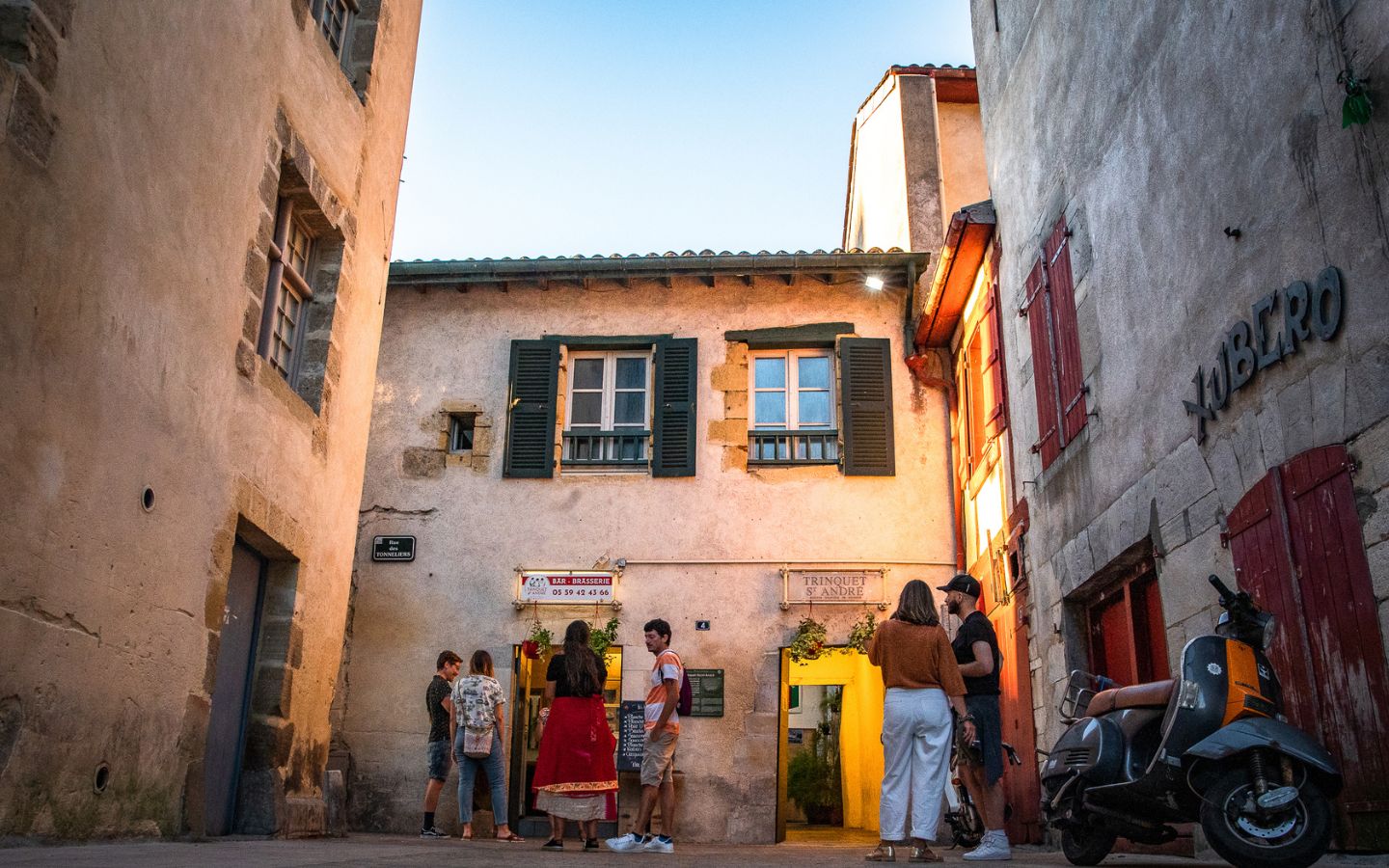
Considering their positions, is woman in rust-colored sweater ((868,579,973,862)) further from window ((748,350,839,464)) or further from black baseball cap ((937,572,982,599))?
window ((748,350,839,464))

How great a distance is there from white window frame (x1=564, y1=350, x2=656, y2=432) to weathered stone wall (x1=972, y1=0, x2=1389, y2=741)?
14.2 ft

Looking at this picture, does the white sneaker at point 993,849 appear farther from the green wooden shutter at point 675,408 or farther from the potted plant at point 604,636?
the green wooden shutter at point 675,408

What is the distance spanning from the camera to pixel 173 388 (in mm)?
5941

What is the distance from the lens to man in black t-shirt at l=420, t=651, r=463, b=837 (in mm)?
9453

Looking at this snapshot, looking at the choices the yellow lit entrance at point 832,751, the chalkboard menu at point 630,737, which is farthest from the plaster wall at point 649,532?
the yellow lit entrance at point 832,751

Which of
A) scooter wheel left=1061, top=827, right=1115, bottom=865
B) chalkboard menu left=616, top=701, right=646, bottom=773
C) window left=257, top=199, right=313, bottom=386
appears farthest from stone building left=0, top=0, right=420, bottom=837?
scooter wheel left=1061, top=827, right=1115, bottom=865

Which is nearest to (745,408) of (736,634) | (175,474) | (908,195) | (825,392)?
(825,392)

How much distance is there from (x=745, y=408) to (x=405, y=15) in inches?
200

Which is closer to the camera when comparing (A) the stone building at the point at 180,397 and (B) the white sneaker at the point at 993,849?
(A) the stone building at the point at 180,397

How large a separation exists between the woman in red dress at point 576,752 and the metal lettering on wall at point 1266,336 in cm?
373

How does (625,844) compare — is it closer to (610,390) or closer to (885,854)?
(885,854)

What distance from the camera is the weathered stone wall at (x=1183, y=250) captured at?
4562mm

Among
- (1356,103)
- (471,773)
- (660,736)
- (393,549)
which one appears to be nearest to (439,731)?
(471,773)

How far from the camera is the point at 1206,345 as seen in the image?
5.88 m
